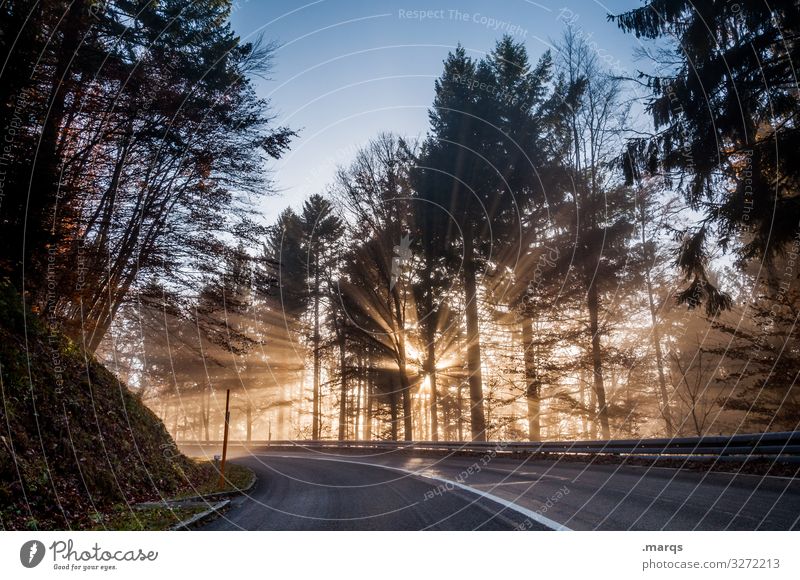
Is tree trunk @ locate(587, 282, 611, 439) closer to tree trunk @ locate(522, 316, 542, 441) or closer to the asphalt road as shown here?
tree trunk @ locate(522, 316, 542, 441)

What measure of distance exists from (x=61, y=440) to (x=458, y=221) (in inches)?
659

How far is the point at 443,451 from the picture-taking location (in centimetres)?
1908

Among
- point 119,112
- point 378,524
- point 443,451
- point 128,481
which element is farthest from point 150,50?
point 443,451

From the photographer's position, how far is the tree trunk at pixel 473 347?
1894cm

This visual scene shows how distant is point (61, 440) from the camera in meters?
6.62

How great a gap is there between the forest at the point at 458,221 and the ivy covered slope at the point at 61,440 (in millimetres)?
913

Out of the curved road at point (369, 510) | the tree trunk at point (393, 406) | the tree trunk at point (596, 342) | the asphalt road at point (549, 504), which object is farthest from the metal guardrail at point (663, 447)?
the tree trunk at point (393, 406)

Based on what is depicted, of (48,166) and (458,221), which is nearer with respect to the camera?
(48,166)

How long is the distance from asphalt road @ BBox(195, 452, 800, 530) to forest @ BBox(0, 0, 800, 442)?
465 cm

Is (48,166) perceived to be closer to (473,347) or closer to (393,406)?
(473,347)

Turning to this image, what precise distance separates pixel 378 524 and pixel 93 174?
Answer: 7.19 metres

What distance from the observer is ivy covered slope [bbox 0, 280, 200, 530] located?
511cm

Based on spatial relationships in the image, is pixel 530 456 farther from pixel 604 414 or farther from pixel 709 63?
pixel 709 63

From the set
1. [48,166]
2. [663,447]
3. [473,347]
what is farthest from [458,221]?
[48,166]
